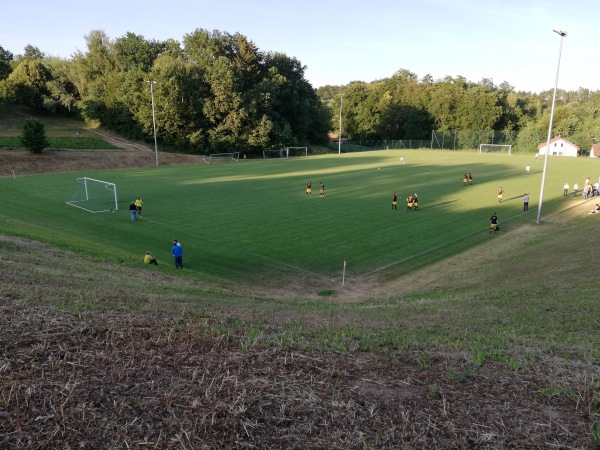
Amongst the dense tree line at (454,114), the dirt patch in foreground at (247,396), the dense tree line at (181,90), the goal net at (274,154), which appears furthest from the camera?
the dense tree line at (454,114)

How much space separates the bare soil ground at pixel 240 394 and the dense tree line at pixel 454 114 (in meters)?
109

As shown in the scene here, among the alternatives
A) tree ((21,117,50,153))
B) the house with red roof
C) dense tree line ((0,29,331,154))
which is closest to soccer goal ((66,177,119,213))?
tree ((21,117,50,153))

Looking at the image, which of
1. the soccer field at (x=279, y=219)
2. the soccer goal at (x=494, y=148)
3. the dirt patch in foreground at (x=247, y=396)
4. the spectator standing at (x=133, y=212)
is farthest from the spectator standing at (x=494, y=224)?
the soccer goal at (x=494, y=148)

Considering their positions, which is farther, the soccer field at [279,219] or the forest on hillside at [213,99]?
the forest on hillside at [213,99]

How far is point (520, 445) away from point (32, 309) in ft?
25.0

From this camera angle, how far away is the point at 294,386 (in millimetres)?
5598

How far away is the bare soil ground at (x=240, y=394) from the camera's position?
4574 millimetres

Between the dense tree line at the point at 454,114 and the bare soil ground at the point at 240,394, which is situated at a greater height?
the dense tree line at the point at 454,114

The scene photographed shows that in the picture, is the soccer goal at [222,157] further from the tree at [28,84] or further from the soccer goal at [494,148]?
the soccer goal at [494,148]

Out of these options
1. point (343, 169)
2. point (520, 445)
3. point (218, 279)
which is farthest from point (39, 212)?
point (343, 169)

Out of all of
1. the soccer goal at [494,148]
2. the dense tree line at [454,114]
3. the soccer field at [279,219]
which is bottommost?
the soccer field at [279,219]

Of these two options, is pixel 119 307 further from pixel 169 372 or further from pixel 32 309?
pixel 169 372

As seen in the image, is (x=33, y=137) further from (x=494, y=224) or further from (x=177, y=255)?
(x=494, y=224)

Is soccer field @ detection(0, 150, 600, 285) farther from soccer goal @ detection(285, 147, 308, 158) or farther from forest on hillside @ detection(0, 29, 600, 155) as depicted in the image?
soccer goal @ detection(285, 147, 308, 158)
